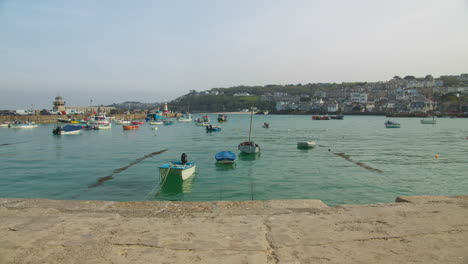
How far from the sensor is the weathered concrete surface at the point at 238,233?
15.1 ft

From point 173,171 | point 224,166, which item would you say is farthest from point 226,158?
point 173,171

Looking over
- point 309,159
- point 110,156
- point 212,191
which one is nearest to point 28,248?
point 212,191

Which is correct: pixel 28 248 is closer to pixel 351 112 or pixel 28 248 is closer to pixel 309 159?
pixel 309 159

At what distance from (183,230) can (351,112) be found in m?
180

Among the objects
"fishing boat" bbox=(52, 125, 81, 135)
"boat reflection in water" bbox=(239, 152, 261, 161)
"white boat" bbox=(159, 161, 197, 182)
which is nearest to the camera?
"white boat" bbox=(159, 161, 197, 182)

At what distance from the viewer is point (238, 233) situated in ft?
17.9

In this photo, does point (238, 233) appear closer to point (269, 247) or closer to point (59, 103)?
point (269, 247)

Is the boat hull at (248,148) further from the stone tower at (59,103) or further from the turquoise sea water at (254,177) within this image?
the stone tower at (59,103)

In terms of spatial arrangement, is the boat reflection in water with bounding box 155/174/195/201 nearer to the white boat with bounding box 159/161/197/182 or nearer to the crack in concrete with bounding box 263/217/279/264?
the white boat with bounding box 159/161/197/182

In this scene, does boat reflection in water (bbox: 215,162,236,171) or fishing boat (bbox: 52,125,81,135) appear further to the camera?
fishing boat (bbox: 52,125,81,135)

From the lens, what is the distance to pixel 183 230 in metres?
5.62

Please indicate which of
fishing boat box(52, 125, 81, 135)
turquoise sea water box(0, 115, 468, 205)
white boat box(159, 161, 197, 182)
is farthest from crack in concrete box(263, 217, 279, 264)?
fishing boat box(52, 125, 81, 135)

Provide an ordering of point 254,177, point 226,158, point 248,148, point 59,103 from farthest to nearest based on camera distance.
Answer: point 59,103 < point 248,148 < point 226,158 < point 254,177

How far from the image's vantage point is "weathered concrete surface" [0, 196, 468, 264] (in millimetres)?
4594
